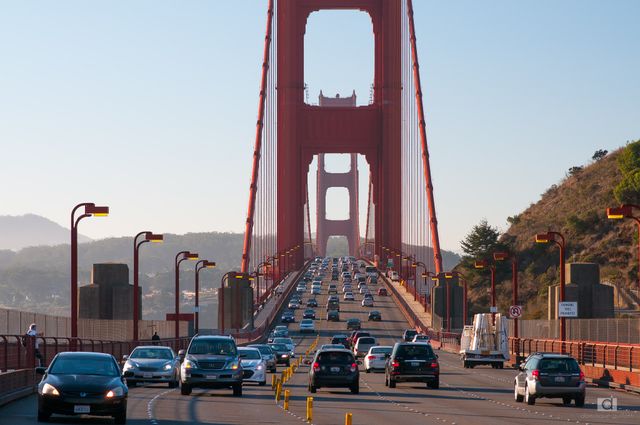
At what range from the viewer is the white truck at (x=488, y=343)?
63.6m

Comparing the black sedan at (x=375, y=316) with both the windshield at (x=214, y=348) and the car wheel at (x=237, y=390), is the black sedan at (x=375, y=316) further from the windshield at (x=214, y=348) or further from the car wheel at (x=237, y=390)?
the windshield at (x=214, y=348)

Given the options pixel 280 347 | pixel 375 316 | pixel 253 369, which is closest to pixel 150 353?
pixel 253 369

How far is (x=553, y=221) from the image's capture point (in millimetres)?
Answer: 166500

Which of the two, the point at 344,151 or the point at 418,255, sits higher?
the point at 344,151

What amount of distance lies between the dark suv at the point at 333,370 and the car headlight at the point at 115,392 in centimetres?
1406

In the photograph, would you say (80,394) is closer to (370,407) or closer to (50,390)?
(50,390)

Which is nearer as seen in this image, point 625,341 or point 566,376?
point 566,376

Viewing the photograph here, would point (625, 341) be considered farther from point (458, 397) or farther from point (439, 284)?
point (439, 284)

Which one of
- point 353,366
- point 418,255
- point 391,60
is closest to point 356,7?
point 391,60

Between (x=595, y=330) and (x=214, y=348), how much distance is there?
101 ft

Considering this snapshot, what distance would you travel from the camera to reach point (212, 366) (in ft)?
123

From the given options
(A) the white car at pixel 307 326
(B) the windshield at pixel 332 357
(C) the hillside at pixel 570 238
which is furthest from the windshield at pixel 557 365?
(C) the hillside at pixel 570 238

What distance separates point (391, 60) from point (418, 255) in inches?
928

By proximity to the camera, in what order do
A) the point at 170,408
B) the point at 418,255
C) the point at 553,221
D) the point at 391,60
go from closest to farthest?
the point at 170,408 → the point at 418,255 → the point at 391,60 → the point at 553,221
